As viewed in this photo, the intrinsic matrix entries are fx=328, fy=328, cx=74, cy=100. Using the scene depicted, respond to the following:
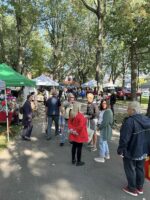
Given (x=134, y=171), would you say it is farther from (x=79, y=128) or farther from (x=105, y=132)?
(x=105, y=132)

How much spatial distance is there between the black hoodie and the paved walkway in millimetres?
863

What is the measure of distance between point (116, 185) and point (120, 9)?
1736 cm

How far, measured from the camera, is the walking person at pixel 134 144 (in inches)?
242

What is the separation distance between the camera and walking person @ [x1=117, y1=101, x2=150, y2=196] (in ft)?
Answer: 20.2

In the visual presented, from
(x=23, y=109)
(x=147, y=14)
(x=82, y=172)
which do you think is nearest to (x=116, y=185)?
(x=82, y=172)

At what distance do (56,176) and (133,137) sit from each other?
2194mm

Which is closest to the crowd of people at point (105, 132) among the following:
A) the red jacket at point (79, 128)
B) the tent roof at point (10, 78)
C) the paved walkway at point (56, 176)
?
the red jacket at point (79, 128)

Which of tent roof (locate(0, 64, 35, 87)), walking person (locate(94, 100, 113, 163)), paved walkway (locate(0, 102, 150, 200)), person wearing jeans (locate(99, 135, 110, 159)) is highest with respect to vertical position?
tent roof (locate(0, 64, 35, 87))

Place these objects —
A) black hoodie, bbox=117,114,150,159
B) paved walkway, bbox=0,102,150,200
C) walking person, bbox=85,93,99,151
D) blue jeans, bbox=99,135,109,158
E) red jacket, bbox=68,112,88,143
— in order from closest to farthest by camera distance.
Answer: black hoodie, bbox=117,114,150,159 → paved walkway, bbox=0,102,150,200 → red jacket, bbox=68,112,88,143 → blue jeans, bbox=99,135,109,158 → walking person, bbox=85,93,99,151

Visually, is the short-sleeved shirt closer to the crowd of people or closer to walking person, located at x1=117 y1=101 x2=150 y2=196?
the crowd of people

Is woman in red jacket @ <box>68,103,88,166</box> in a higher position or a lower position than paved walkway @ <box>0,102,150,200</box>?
higher

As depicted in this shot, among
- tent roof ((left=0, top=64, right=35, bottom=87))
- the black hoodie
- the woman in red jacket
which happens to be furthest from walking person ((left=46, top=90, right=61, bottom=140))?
the black hoodie

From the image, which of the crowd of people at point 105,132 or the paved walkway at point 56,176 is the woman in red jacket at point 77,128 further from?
the paved walkway at point 56,176

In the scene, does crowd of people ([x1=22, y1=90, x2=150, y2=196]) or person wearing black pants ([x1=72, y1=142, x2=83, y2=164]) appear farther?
person wearing black pants ([x1=72, y1=142, x2=83, y2=164])
